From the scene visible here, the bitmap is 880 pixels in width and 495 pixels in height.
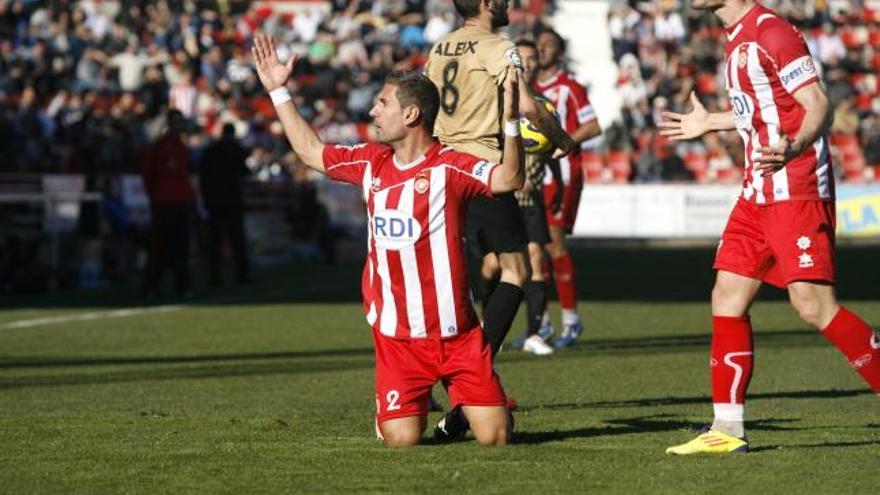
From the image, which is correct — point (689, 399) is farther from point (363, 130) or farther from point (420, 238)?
point (363, 130)

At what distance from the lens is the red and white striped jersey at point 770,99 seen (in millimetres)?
8141

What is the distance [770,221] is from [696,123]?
766mm

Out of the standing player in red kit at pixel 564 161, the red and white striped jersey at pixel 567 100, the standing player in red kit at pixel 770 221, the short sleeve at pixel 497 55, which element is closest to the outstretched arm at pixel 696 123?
the standing player in red kit at pixel 770 221

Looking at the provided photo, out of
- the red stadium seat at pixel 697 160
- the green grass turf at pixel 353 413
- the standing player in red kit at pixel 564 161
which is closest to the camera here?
the green grass turf at pixel 353 413

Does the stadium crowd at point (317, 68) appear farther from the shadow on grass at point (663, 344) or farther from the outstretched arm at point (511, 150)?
the outstretched arm at point (511, 150)

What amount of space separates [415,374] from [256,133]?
2886 cm

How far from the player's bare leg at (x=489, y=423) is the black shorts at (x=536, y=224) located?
554 cm

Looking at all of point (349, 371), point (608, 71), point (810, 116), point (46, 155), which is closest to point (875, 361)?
point (810, 116)

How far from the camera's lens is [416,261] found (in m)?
8.56

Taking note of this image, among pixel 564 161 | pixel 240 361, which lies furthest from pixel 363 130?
pixel 240 361

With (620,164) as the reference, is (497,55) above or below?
above

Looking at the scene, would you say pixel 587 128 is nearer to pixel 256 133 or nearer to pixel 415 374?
pixel 415 374

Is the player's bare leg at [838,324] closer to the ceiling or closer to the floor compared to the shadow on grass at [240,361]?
closer to the ceiling

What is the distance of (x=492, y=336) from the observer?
33.6 feet
